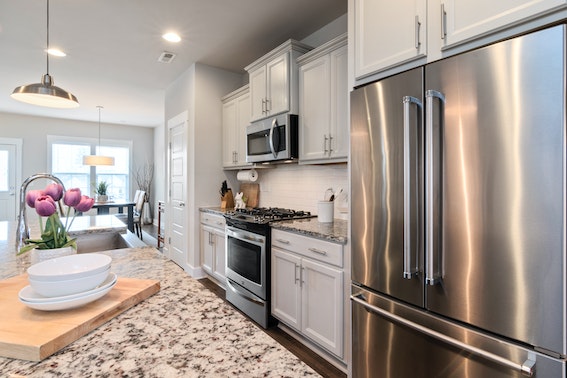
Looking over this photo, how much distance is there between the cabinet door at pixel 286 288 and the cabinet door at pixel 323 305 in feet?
0.21

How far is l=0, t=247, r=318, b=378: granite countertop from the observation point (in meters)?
0.61

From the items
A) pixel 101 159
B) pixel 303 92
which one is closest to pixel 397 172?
pixel 303 92

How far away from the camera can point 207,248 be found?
368 centimetres

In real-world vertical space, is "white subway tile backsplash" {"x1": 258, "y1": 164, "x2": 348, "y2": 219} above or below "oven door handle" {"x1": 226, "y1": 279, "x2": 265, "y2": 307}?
above

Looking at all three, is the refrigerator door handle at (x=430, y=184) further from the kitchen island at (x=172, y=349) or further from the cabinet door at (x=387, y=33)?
the kitchen island at (x=172, y=349)

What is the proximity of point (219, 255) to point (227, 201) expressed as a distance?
29.4 inches

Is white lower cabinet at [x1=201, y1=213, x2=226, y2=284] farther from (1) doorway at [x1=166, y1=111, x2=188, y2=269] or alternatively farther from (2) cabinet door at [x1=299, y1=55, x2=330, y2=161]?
(2) cabinet door at [x1=299, y1=55, x2=330, y2=161]

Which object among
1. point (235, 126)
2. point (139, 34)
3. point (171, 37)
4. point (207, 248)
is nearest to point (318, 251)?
point (207, 248)

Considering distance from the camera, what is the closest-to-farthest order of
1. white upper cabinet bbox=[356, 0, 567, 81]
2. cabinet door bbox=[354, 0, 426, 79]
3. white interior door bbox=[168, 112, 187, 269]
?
white upper cabinet bbox=[356, 0, 567, 81] → cabinet door bbox=[354, 0, 426, 79] → white interior door bbox=[168, 112, 187, 269]

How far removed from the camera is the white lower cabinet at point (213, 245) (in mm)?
3354

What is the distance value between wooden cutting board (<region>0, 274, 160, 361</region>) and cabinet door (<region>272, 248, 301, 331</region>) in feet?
4.59

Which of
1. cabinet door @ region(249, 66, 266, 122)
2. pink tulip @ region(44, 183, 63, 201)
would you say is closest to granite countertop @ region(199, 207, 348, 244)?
cabinet door @ region(249, 66, 266, 122)

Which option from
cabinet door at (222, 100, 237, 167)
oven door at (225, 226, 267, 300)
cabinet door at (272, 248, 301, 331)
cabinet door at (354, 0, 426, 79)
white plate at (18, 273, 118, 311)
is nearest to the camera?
white plate at (18, 273, 118, 311)

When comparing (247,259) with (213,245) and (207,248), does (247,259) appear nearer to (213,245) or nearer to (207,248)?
(213,245)
